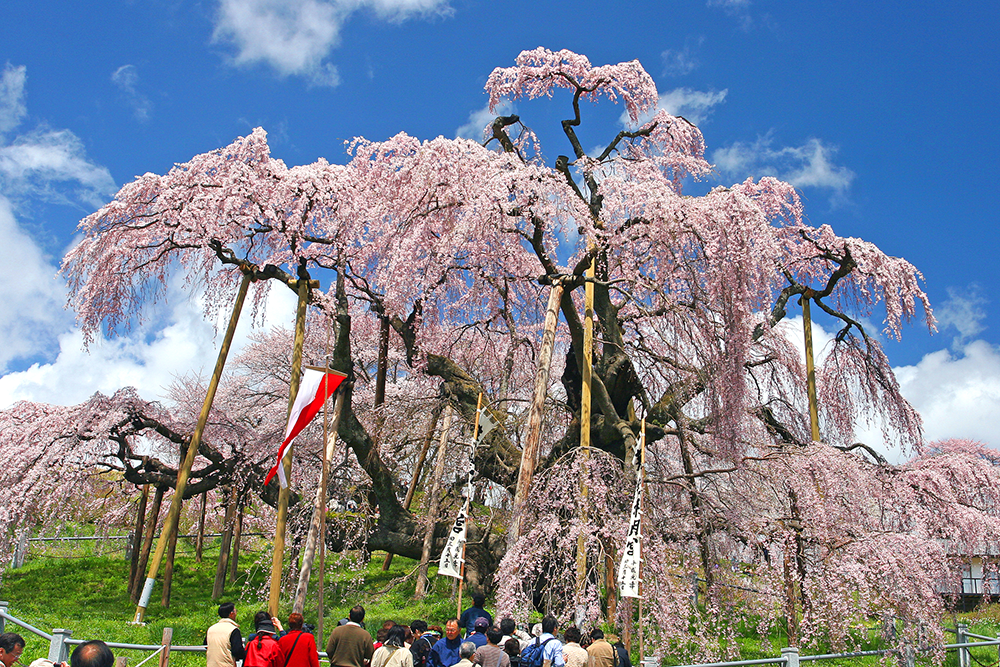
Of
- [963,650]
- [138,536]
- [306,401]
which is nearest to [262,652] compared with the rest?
[306,401]

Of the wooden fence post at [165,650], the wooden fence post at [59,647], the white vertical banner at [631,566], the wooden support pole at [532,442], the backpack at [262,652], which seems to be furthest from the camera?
the wooden support pole at [532,442]

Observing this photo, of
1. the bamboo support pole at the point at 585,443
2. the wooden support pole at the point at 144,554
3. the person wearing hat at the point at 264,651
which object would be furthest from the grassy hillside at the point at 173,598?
the bamboo support pole at the point at 585,443

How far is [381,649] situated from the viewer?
6145mm

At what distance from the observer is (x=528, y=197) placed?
11742mm

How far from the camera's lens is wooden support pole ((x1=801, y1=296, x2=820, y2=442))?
12.1 meters

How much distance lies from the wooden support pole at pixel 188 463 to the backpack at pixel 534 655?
7083 millimetres

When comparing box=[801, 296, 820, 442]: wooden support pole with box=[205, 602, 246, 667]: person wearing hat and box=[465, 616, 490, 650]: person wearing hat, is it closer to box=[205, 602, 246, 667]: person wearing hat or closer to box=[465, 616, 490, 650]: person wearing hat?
box=[465, 616, 490, 650]: person wearing hat

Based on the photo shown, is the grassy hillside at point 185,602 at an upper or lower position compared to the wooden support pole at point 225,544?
lower

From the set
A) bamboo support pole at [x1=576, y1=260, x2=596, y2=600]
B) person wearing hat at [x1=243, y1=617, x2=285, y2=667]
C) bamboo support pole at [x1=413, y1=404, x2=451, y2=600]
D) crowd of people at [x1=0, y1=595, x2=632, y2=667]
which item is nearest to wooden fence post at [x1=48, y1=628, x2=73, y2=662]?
crowd of people at [x1=0, y1=595, x2=632, y2=667]

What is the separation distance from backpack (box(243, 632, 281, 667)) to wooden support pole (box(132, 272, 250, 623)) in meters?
5.93

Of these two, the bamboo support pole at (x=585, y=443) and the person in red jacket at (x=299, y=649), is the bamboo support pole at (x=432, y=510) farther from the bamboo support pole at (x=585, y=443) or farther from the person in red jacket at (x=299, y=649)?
the person in red jacket at (x=299, y=649)

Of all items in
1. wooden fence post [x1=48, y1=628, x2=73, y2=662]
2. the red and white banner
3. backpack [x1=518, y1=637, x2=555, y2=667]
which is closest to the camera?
wooden fence post [x1=48, y1=628, x2=73, y2=662]

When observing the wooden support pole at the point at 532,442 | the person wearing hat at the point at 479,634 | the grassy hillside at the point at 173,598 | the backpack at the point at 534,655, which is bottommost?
the grassy hillside at the point at 173,598

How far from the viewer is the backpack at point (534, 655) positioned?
21.5ft
